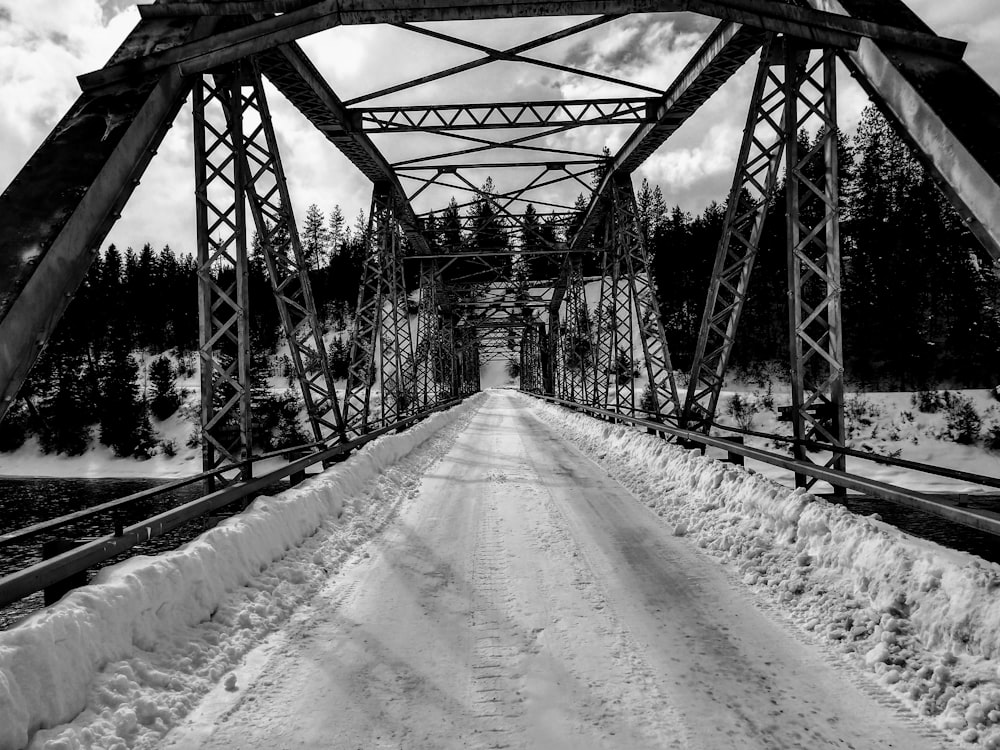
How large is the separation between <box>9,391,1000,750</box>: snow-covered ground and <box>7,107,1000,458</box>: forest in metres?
11.3

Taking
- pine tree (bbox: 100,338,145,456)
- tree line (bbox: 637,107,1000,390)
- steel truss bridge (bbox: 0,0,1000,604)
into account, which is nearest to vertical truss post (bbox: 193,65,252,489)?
steel truss bridge (bbox: 0,0,1000,604)

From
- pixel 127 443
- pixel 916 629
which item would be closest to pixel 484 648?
pixel 916 629

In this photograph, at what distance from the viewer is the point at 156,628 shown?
3.31 m

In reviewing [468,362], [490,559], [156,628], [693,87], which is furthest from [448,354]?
[156,628]

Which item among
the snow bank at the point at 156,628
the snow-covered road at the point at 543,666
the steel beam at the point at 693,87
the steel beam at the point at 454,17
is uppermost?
the steel beam at the point at 693,87

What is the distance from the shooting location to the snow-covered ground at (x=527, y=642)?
2.57 meters

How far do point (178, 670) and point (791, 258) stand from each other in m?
7.34

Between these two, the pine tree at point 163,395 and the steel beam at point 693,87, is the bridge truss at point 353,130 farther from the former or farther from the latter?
the pine tree at point 163,395

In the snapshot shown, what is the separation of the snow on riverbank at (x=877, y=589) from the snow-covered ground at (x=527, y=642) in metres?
0.02

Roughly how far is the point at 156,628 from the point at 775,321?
56.7 meters

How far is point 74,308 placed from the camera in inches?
1780

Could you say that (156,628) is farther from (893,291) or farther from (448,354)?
(893,291)

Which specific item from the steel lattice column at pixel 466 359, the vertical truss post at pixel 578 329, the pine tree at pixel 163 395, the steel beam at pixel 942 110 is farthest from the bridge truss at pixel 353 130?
the steel lattice column at pixel 466 359

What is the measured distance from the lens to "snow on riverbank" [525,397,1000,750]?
2822 mm
